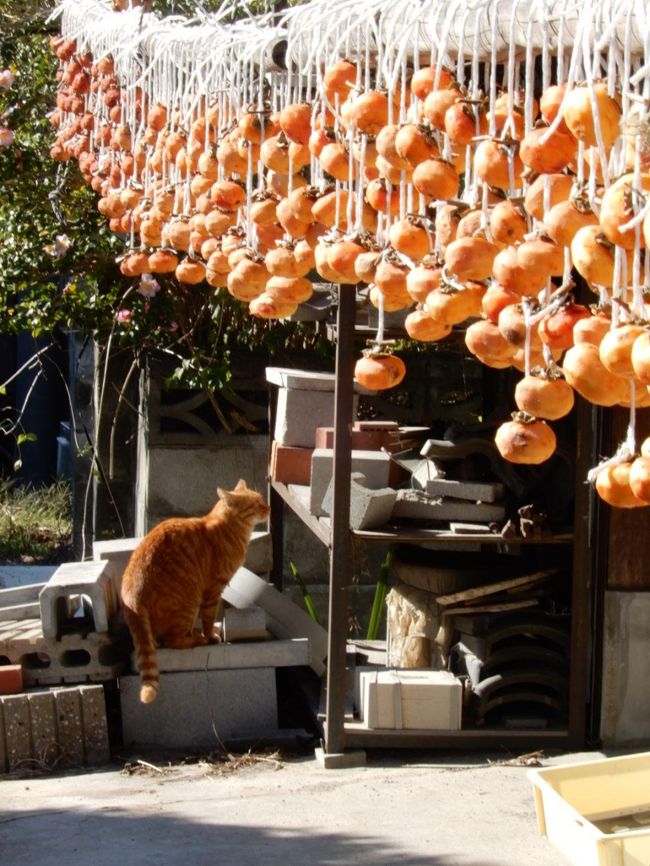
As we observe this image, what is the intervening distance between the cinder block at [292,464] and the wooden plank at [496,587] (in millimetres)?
890

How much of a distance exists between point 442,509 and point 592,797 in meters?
1.97

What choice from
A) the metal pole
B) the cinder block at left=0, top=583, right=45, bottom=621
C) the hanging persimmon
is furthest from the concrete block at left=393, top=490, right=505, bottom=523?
the hanging persimmon

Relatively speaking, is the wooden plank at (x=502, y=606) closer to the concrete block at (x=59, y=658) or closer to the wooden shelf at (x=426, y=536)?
the wooden shelf at (x=426, y=536)

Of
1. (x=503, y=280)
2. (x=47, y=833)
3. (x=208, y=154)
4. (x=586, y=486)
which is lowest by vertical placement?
(x=47, y=833)

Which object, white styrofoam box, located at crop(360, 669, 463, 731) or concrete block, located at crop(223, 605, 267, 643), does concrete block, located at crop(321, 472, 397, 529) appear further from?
concrete block, located at crop(223, 605, 267, 643)

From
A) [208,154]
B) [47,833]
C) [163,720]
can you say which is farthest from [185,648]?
[208,154]

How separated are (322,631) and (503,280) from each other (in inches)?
181

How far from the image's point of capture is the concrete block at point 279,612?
6133mm

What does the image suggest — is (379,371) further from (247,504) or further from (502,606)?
(247,504)

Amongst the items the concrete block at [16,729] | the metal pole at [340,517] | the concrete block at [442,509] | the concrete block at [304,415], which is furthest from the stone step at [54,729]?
the concrete block at [442,509]

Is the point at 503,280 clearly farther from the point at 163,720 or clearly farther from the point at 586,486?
the point at 163,720

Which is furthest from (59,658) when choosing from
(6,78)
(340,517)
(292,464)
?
(6,78)

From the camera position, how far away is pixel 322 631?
625 cm

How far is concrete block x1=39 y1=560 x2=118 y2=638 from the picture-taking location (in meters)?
5.73
